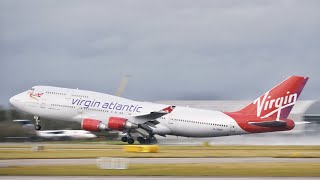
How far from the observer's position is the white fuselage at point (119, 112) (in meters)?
76.9

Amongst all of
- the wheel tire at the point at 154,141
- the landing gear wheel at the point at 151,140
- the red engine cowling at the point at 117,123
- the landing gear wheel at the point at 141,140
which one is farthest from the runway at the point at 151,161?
the wheel tire at the point at 154,141

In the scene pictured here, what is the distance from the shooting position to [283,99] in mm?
76312

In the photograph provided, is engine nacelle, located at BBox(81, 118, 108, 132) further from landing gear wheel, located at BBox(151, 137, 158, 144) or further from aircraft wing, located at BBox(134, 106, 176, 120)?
landing gear wheel, located at BBox(151, 137, 158, 144)

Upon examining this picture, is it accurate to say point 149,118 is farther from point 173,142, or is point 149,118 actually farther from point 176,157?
point 176,157

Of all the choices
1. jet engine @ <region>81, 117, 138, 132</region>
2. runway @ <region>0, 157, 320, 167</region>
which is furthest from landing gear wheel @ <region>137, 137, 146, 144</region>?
runway @ <region>0, 157, 320, 167</region>

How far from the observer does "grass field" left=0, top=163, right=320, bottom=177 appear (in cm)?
3712

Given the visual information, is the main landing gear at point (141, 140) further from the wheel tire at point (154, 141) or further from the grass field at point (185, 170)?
the grass field at point (185, 170)

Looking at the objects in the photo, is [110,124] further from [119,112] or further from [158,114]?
[158,114]

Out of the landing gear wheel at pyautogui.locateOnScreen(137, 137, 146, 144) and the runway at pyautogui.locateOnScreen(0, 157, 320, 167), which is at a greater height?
the landing gear wheel at pyautogui.locateOnScreen(137, 137, 146, 144)

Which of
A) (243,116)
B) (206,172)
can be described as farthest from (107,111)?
(206,172)

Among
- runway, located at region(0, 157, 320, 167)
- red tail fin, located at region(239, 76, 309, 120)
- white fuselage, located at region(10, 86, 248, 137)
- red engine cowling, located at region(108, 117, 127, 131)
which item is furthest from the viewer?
white fuselage, located at region(10, 86, 248, 137)

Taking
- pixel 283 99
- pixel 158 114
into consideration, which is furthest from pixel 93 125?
pixel 283 99

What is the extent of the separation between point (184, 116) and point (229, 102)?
43.4 m

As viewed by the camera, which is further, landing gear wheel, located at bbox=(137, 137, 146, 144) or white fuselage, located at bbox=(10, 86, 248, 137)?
landing gear wheel, located at bbox=(137, 137, 146, 144)
